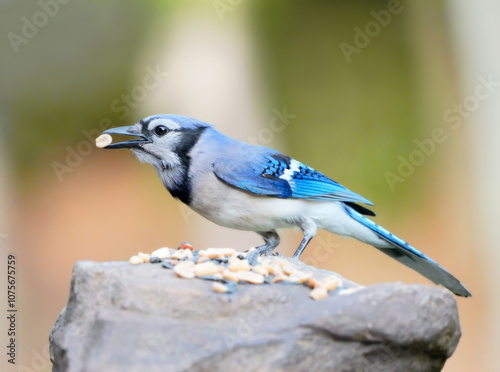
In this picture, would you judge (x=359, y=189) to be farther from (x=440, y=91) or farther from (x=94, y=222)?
(x=94, y=222)

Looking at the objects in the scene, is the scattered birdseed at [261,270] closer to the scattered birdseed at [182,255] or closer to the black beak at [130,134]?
the scattered birdseed at [182,255]

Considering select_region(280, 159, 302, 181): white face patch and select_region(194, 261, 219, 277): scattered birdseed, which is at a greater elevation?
select_region(280, 159, 302, 181): white face patch

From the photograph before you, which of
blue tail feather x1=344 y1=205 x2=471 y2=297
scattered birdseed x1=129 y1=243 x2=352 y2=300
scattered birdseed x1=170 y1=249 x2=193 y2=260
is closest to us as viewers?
scattered birdseed x1=129 y1=243 x2=352 y2=300

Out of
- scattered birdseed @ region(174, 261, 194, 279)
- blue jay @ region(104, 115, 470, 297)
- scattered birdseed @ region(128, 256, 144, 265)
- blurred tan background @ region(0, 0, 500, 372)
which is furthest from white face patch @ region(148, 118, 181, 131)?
blurred tan background @ region(0, 0, 500, 372)

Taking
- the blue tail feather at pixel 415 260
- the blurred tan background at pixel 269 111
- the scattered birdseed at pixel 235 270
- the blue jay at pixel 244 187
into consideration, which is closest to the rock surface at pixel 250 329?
the scattered birdseed at pixel 235 270

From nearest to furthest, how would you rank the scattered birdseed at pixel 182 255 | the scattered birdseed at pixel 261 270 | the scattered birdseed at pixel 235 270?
1. the scattered birdseed at pixel 235 270
2. the scattered birdseed at pixel 261 270
3. the scattered birdseed at pixel 182 255

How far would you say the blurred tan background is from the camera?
216 inches

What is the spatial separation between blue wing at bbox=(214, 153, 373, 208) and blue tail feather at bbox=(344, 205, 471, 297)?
13 cm

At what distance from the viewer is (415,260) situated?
3.14 metres

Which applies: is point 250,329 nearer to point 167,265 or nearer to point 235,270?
point 235,270

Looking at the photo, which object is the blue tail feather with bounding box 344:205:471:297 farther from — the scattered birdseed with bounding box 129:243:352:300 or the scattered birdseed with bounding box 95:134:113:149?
the scattered birdseed with bounding box 95:134:113:149

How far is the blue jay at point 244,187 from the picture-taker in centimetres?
314

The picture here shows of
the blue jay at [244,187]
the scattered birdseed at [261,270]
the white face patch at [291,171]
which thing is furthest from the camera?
the white face patch at [291,171]

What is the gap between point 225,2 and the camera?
547cm
